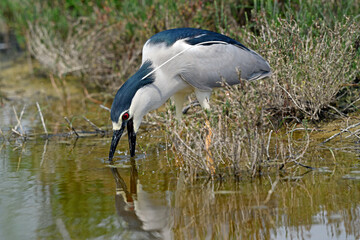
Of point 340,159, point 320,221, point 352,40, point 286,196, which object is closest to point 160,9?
point 352,40

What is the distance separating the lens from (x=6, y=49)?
10438 mm

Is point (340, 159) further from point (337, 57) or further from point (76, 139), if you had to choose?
point (76, 139)

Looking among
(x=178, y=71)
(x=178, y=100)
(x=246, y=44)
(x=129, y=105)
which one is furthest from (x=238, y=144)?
(x=246, y=44)

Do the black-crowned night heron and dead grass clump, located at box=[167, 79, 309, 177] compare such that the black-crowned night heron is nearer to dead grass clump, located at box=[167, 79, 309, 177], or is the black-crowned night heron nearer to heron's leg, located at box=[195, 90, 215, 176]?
heron's leg, located at box=[195, 90, 215, 176]

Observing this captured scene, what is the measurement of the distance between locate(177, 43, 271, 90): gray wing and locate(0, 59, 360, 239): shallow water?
73 cm

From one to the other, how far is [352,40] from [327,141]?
998 millimetres

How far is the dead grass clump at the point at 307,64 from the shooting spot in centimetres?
474

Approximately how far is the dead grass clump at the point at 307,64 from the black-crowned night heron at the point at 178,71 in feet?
0.56

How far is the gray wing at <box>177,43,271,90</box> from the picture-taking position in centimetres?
452

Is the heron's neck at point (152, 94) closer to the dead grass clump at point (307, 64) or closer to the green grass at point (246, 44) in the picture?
the green grass at point (246, 44)

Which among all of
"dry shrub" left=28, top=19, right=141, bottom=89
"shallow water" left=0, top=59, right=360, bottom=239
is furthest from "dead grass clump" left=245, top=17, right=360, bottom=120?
"dry shrub" left=28, top=19, right=141, bottom=89

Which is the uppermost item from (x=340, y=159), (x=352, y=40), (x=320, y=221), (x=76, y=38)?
(x=76, y=38)

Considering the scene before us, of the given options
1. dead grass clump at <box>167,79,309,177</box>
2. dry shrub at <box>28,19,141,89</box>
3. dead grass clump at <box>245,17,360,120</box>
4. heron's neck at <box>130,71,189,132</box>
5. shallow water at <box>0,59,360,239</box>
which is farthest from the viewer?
dry shrub at <box>28,19,141,89</box>

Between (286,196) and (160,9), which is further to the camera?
(160,9)
